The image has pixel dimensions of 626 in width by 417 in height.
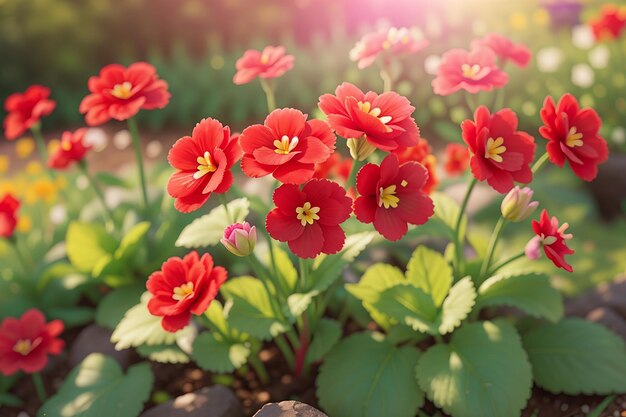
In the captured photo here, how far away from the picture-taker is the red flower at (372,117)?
1529 millimetres

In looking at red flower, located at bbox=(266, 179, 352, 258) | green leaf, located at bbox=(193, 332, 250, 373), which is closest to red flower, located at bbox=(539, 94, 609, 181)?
red flower, located at bbox=(266, 179, 352, 258)

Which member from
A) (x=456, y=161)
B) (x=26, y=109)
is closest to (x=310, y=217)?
(x=456, y=161)

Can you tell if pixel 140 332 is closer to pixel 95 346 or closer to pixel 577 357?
pixel 95 346

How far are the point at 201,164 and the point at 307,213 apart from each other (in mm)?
315

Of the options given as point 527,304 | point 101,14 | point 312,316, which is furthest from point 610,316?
point 101,14

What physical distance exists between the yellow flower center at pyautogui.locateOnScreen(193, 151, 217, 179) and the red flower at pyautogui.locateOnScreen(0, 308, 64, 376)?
1.00 metres

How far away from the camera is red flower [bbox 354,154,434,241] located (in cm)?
160

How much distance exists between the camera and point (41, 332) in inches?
86.2

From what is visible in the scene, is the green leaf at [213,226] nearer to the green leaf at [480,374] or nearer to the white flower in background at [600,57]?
the green leaf at [480,374]

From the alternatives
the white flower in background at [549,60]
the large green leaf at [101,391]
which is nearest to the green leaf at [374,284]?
the large green leaf at [101,391]

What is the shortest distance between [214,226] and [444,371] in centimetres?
82

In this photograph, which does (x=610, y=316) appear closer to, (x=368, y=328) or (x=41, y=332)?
(x=368, y=328)

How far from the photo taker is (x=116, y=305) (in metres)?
2.44

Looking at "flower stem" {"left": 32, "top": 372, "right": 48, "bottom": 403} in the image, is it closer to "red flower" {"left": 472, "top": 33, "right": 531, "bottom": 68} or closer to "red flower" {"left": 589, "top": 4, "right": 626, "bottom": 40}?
"red flower" {"left": 472, "top": 33, "right": 531, "bottom": 68}
